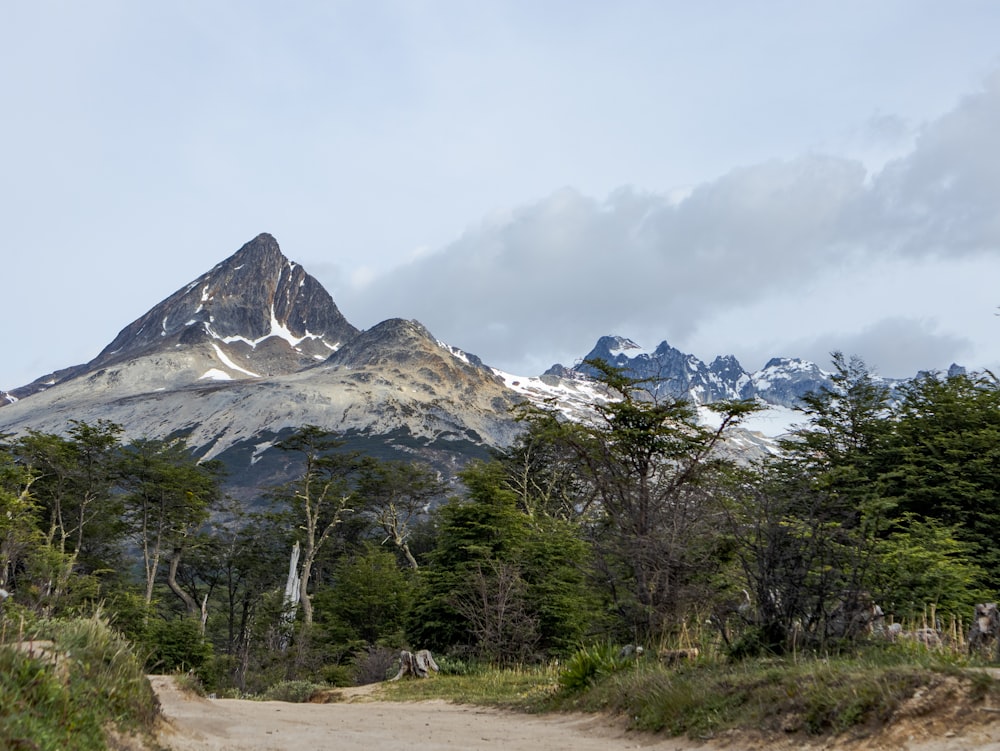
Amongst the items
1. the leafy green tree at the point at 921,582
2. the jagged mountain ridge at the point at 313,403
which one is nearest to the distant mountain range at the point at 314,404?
the jagged mountain ridge at the point at 313,403

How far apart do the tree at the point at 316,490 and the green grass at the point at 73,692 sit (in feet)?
119

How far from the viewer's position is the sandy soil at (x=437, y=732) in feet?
19.5

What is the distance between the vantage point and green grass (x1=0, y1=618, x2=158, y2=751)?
479 cm

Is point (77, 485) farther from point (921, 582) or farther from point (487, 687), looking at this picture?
point (921, 582)

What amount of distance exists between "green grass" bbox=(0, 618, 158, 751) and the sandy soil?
583 mm

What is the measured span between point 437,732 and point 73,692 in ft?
15.9

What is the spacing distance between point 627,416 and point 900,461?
8.18 metres

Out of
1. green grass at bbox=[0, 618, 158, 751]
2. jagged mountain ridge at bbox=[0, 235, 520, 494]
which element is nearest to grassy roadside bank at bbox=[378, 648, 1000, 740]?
green grass at bbox=[0, 618, 158, 751]

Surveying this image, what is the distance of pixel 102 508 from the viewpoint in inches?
1528

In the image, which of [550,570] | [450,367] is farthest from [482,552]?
[450,367]

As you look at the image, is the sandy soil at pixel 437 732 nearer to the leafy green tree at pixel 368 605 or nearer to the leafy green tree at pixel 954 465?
the leafy green tree at pixel 954 465

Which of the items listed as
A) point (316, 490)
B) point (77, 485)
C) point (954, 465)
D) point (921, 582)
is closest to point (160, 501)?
point (77, 485)

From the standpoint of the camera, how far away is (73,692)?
584cm

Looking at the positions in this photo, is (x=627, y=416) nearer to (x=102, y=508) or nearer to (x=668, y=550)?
(x=668, y=550)
